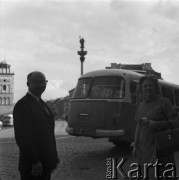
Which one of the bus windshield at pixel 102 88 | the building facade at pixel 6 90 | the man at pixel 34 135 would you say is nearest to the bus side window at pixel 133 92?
the bus windshield at pixel 102 88

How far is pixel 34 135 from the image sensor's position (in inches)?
144

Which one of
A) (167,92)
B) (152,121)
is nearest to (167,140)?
(152,121)

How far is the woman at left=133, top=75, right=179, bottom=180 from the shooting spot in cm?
382

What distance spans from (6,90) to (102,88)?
15019cm

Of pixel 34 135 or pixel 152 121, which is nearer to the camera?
pixel 34 135

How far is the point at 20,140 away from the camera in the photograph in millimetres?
3576

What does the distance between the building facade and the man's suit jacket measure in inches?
5794

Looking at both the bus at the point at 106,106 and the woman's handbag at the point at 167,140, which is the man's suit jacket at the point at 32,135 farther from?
the bus at the point at 106,106

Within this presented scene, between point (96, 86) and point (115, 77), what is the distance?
2.16ft

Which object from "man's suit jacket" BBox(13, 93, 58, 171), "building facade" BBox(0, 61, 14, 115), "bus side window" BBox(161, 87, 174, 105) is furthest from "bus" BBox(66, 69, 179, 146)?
"building facade" BBox(0, 61, 14, 115)

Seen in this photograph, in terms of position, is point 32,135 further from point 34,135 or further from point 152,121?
point 152,121

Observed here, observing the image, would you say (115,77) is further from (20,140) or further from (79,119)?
(20,140)

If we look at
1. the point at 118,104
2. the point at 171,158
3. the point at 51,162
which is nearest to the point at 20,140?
the point at 51,162

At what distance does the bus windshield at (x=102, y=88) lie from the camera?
11336mm
